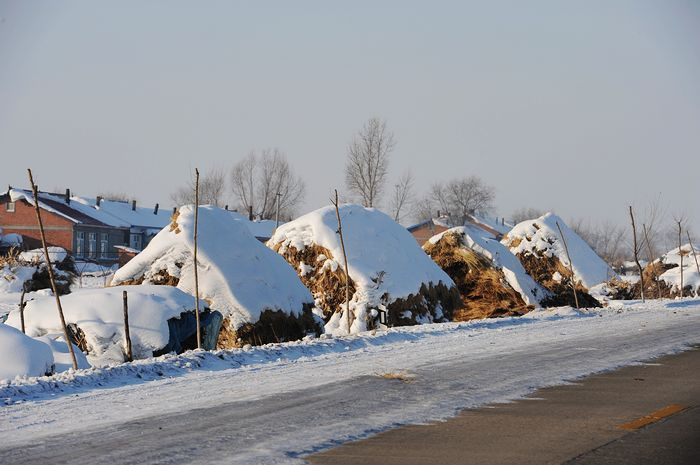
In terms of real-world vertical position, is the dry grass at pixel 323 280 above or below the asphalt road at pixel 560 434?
above

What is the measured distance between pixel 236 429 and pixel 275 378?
3690 mm

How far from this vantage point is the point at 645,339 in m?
18.6

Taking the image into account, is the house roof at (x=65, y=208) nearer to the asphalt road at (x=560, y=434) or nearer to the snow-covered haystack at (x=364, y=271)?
the snow-covered haystack at (x=364, y=271)

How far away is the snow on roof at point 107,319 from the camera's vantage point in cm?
1528

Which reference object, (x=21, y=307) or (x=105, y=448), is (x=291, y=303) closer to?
(x=21, y=307)

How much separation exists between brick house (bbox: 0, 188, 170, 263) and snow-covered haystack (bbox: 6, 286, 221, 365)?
54.3 meters

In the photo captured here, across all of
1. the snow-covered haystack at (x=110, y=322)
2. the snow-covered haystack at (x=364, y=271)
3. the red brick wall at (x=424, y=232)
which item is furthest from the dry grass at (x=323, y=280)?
the red brick wall at (x=424, y=232)

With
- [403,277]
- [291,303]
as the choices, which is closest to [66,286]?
[403,277]

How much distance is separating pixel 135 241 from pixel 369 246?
5863 cm

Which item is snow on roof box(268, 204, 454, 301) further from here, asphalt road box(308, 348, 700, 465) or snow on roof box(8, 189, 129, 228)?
snow on roof box(8, 189, 129, 228)

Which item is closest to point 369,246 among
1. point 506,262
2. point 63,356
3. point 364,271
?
point 364,271

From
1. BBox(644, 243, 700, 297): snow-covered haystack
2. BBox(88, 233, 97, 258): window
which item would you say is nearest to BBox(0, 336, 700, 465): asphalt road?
BBox(644, 243, 700, 297): snow-covered haystack

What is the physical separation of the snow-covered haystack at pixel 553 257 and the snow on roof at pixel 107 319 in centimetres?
2483

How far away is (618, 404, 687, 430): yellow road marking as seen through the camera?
27.9ft
